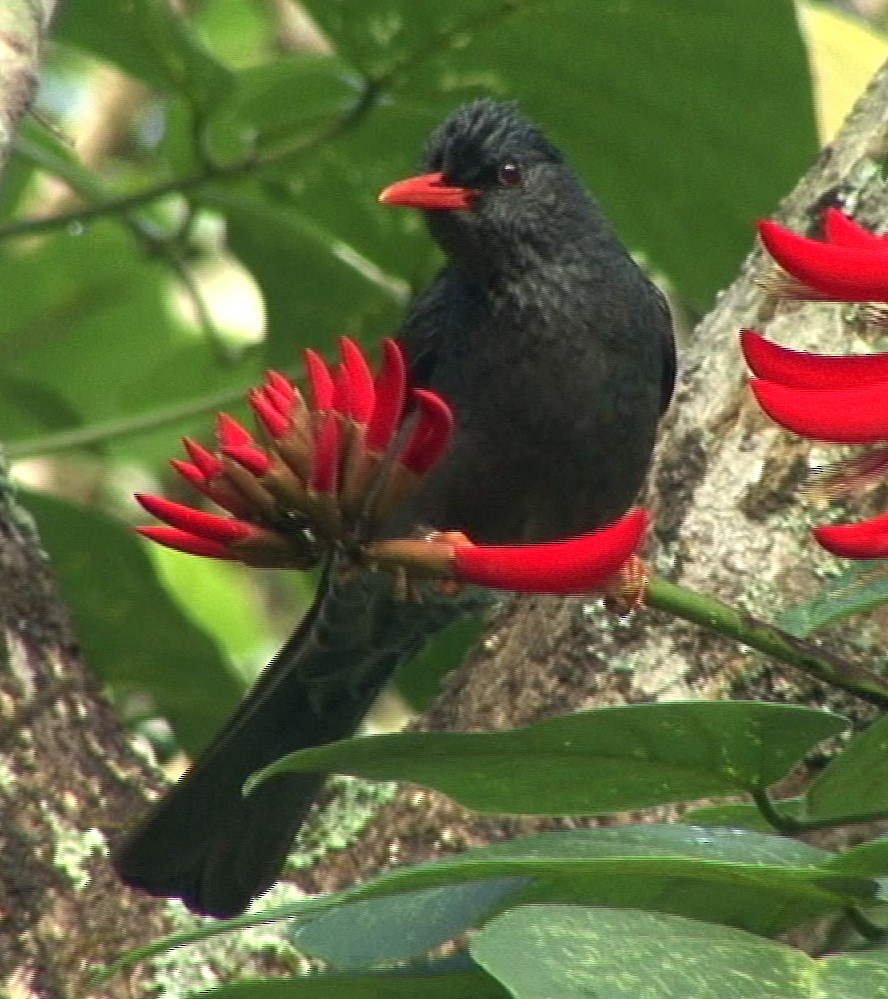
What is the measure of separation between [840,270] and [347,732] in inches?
88.1

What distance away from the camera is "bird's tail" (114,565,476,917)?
3.37m

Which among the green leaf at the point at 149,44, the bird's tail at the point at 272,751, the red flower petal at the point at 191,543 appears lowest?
the bird's tail at the point at 272,751

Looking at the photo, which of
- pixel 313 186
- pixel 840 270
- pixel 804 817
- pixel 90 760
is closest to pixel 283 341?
pixel 313 186

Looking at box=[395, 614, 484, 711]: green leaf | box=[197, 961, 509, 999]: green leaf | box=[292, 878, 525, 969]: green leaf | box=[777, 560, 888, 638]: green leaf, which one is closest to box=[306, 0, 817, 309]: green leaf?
box=[395, 614, 484, 711]: green leaf

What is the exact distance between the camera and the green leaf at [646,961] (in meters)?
1.84

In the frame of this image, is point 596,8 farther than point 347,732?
Yes

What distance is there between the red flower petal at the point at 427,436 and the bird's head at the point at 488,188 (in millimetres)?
1877

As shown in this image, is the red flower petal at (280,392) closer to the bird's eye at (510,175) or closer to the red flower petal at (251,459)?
the red flower petal at (251,459)

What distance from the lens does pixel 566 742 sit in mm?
2336

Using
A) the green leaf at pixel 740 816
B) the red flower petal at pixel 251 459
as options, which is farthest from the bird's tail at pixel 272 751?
the red flower petal at pixel 251 459

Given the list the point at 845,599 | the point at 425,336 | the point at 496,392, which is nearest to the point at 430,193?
the point at 425,336

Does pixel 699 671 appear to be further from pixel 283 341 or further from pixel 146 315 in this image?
pixel 146 315

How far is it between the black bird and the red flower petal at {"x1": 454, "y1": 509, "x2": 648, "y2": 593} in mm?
1465

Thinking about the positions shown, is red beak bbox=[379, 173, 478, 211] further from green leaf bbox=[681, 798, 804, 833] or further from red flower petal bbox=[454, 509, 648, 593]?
red flower petal bbox=[454, 509, 648, 593]
